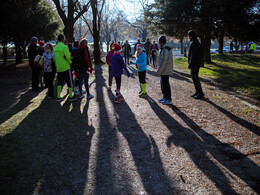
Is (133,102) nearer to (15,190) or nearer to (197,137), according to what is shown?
(197,137)

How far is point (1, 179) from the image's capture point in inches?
124

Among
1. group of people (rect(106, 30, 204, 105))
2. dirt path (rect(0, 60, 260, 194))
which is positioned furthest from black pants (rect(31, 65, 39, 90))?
group of people (rect(106, 30, 204, 105))

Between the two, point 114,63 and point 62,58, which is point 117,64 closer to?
point 114,63

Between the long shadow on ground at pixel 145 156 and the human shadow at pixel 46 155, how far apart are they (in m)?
0.81

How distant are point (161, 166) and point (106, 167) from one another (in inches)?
33.6

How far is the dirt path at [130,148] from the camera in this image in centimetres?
303

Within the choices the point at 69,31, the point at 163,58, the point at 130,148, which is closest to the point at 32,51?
the point at 163,58

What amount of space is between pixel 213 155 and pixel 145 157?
1.16 m

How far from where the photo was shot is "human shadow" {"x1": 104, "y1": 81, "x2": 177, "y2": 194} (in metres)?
2.98

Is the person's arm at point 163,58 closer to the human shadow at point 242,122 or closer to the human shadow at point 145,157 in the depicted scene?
the human shadow at point 145,157

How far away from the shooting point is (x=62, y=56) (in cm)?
704

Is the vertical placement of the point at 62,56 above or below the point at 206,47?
below

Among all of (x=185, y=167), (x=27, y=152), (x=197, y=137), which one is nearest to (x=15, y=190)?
(x=27, y=152)

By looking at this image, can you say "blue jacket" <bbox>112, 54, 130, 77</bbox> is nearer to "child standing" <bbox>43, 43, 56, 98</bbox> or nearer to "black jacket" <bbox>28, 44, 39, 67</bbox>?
"child standing" <bbox>43, 43, 56, 98</bbox>
